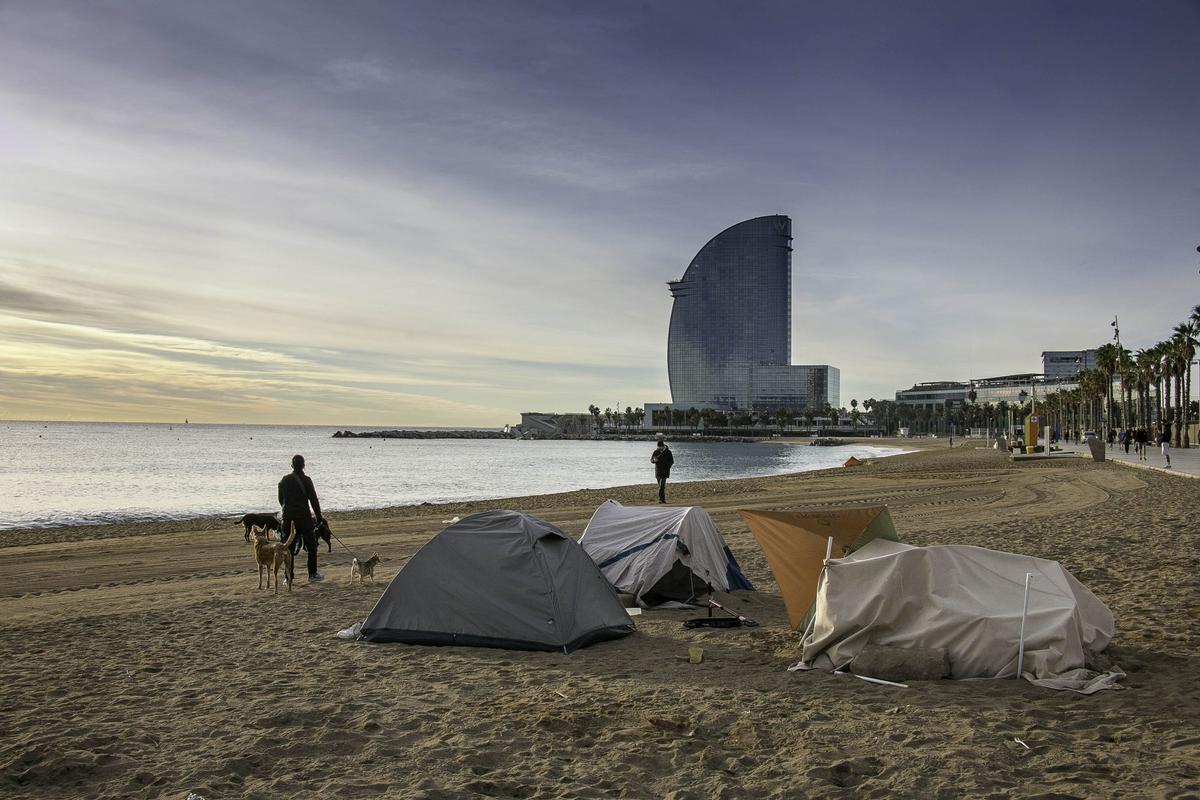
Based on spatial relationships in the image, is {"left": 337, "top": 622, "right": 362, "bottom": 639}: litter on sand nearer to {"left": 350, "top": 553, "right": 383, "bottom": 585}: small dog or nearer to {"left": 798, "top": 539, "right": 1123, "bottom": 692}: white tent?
{"left": 350, "top": 553, "right": 383, "bottom": 585}: small dog

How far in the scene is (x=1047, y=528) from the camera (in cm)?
1750

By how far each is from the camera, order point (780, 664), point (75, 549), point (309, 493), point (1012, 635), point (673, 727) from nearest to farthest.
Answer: point (673, 727)
point (1012, 635)
point (780, 664)
point (309, 493)
point (75, 549)

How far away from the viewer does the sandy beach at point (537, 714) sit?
539 cm

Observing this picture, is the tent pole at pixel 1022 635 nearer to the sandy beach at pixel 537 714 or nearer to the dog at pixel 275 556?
the sandy beach at pixel 537 714

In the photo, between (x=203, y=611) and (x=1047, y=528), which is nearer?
(x=203, y=611)

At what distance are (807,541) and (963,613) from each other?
2.14 m

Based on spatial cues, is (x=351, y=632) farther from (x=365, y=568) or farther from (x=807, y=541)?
(x=807, y=541)

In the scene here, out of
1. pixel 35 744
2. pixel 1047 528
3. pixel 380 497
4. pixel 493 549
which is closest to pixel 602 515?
pixel 493 549

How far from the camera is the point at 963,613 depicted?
7.45 m

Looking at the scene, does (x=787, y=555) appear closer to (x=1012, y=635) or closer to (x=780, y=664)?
(x=780, y=664)

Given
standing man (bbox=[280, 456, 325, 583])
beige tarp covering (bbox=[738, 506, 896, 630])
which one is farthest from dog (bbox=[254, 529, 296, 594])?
beige tarp covering (bbox=[738, 506, 896, 630])

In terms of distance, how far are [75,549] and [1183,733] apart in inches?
811

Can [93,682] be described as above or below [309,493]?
below

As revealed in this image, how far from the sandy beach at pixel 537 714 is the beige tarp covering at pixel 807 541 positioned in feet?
1.61
